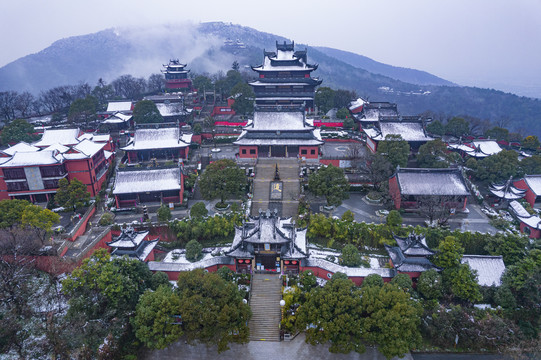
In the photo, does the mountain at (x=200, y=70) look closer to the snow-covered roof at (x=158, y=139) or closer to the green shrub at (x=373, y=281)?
the snow-covered roof at (x=158, y=139)

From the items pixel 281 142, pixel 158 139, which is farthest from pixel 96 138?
pixel 281 142

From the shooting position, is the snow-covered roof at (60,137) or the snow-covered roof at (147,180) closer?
the snow-covered roof at (147,180)

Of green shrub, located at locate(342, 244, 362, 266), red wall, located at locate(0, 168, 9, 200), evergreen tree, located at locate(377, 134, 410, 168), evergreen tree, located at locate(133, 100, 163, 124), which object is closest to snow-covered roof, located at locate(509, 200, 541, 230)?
evergreen tree, located at locate(377, 134, 410, 168)

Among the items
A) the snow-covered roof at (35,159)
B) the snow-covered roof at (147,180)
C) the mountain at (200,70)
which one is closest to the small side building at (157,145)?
the snow-covered roof at (147,180)

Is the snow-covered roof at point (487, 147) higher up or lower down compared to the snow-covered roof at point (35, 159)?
lower down

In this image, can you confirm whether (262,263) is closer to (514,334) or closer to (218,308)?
(218,308)

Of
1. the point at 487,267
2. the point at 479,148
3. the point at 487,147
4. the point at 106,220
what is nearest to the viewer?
the point at 487,267

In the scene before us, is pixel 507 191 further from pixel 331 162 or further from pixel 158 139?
pixel 158 139
